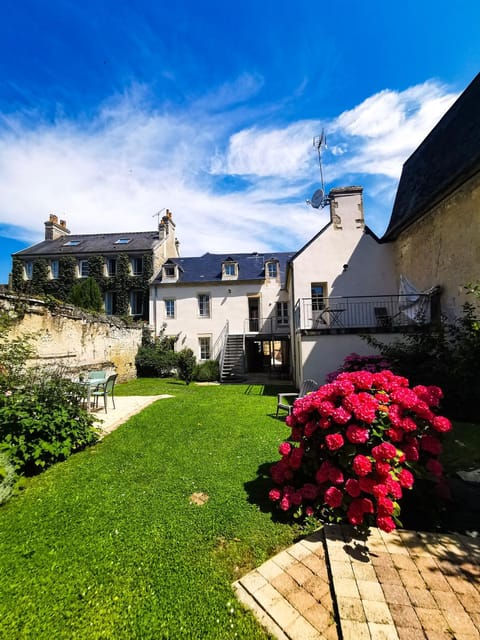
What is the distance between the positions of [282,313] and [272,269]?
3104mm

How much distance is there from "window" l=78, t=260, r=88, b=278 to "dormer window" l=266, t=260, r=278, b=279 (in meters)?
13.5

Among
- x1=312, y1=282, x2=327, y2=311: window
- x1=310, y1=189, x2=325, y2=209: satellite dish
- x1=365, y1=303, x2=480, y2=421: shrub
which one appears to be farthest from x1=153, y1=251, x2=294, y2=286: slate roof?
x1=365, y1=303, x2=480, y2=421: shrub

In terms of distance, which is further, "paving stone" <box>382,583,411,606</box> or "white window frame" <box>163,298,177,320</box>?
"white window frame" <box>163,298,177,320</box>

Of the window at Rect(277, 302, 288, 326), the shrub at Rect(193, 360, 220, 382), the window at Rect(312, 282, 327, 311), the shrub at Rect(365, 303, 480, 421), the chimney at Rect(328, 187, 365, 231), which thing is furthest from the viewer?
→ the window at Rect(277, 302, 288, 326)

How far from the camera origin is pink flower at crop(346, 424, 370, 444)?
8.50 ft

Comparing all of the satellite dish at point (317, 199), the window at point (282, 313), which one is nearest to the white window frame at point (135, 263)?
the window at point (282, 313)

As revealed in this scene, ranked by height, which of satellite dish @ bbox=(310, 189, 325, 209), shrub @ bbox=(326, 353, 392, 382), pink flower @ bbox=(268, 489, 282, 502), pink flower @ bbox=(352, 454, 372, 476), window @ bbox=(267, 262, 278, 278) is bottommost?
pink flower @ bbox=(268, 489, 282, 502)

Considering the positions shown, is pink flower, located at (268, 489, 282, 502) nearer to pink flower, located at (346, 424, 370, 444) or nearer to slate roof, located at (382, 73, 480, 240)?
pink flower, located at (346, 424, 370, 444)

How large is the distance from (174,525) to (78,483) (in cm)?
178

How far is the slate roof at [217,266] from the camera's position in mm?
18484

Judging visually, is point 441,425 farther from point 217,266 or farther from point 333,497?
point 217,266

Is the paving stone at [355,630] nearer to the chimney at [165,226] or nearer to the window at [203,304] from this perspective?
the window at [203,304]

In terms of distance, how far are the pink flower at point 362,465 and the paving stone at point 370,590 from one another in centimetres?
76

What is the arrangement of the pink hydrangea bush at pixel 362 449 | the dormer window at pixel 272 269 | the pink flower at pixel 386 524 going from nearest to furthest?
the pink flower at pixel 386 524 < the pink hydrangea bush at pixel 362 449 < the dormer window at pixel 272 269
